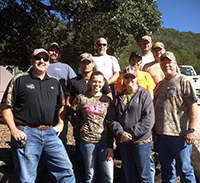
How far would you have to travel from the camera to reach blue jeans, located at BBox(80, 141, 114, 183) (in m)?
2.86

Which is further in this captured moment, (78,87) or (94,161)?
(78,87)

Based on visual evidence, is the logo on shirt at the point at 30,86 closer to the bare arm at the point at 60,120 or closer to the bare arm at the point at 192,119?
the bare arm at the point at 60,120

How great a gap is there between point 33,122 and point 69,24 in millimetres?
6293

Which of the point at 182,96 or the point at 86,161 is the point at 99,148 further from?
the point at 182,96

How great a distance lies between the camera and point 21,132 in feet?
8.50

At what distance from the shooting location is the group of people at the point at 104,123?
2656 millimetres

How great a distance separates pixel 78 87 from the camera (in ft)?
10.9

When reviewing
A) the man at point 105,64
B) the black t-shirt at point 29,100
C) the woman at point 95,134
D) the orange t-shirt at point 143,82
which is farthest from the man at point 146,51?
the black t-shirt at point 29,100

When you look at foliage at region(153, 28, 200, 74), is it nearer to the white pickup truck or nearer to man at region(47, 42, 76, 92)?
the white pickup truck

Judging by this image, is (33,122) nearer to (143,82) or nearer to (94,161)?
(94,161)

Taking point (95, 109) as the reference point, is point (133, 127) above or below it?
below

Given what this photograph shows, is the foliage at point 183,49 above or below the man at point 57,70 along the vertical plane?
above

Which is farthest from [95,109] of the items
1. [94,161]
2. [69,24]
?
[69,24]

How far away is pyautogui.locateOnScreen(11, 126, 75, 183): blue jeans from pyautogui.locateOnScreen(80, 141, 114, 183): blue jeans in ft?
0.83
